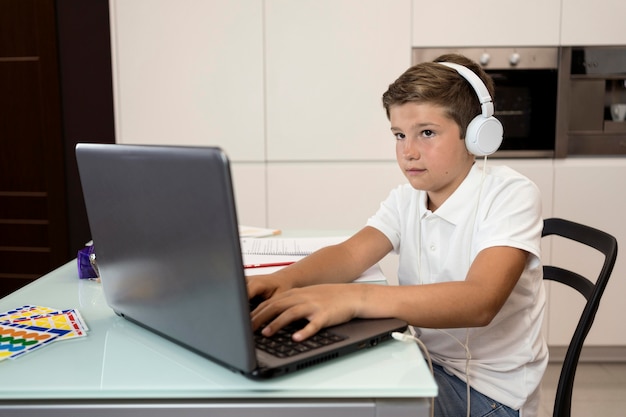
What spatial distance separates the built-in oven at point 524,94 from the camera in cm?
283

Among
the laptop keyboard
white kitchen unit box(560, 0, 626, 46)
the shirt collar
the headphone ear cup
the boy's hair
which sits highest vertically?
white kitchen unit box(560, 0, 626, 46)

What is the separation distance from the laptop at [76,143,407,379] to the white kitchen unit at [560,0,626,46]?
2.26 m

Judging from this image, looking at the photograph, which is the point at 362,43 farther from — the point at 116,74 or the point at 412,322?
the point at 412,322

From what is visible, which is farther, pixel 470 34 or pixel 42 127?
pixel 42 127

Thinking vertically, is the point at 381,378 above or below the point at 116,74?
below

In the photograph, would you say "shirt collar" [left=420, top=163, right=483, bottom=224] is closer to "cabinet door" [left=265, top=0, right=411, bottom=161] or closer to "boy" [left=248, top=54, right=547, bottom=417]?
"boy" [left=248, top=54, right=547, bottom=417]

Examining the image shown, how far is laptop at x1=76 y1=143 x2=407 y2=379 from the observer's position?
29.0 inches

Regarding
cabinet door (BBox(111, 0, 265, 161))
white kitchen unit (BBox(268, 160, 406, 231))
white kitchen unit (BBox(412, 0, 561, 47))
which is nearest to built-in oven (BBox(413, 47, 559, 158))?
white kitchen unit (BBox(412, 0, 561, 47))

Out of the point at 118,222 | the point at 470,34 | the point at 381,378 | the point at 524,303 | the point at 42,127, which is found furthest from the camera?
the point at 42,127

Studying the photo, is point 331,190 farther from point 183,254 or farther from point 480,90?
point 183,254

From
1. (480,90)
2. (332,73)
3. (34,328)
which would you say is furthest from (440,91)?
(332,73)

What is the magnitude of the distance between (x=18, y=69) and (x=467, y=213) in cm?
289

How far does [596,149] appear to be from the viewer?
2.88 metres

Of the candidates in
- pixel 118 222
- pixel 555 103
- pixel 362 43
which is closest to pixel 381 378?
pixel 118 222
